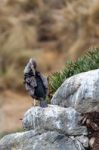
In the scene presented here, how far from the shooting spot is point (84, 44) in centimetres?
2969

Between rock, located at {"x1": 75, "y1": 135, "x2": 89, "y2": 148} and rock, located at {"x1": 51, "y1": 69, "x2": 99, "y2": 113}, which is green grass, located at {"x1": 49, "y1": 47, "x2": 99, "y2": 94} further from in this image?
rock, located at {"x1": 75, "y1": 135, "x2": 89, "y2": 148}

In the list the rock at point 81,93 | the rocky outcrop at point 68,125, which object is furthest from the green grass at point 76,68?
the rocky outcrop at point 68,125

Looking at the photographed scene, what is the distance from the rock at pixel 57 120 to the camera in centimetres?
1194

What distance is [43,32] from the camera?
1297 inches

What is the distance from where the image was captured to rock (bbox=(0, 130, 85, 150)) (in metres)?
11.8

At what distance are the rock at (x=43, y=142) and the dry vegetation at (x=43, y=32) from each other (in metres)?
16.2

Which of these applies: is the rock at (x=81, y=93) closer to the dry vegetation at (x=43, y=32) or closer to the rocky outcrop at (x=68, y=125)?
the rocky outcrop at (x=68, y=125)

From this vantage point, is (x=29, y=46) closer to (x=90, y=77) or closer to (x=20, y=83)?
(x=20, y=83)

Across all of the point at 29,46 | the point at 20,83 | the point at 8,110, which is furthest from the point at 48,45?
the point at 8,110

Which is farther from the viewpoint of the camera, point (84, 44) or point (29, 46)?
point (29, 46)

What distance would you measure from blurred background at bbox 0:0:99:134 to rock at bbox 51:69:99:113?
1421cm

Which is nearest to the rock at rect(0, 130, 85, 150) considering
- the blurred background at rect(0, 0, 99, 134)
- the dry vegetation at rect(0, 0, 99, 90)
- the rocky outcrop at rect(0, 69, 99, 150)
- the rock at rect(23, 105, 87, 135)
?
the rocky outcrop at rect(0, 69, 99, 150)

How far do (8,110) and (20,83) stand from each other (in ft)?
9.17

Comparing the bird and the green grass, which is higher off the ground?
the green grass
